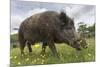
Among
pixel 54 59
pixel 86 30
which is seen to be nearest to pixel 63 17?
pixel 86 30

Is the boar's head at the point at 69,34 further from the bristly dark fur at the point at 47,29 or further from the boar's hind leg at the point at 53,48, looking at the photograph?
the boar's hind leg at the point at 53,48

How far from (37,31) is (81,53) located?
672 millimetres

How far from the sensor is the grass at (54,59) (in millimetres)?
2502

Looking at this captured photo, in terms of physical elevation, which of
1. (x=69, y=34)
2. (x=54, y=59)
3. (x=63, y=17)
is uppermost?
(x=63, y=17)

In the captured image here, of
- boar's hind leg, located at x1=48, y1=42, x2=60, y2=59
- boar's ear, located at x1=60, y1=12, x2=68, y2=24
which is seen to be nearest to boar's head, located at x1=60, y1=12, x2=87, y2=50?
boar's ear, located at x1=60, y1=12, x2=68, y2=24

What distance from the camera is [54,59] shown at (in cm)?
266

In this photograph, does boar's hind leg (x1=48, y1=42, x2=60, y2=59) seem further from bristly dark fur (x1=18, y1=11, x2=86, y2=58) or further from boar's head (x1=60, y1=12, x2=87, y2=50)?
boar's head (x1=60, y1=12, x2=87, y2=50)

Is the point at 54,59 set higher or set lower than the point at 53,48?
lower

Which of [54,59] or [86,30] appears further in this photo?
[86,30]

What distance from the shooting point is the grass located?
2502mm

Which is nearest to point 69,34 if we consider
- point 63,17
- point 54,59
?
point 63,17

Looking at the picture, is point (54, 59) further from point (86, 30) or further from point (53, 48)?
point (86, 30)

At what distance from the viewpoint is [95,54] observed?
9.42 feet
